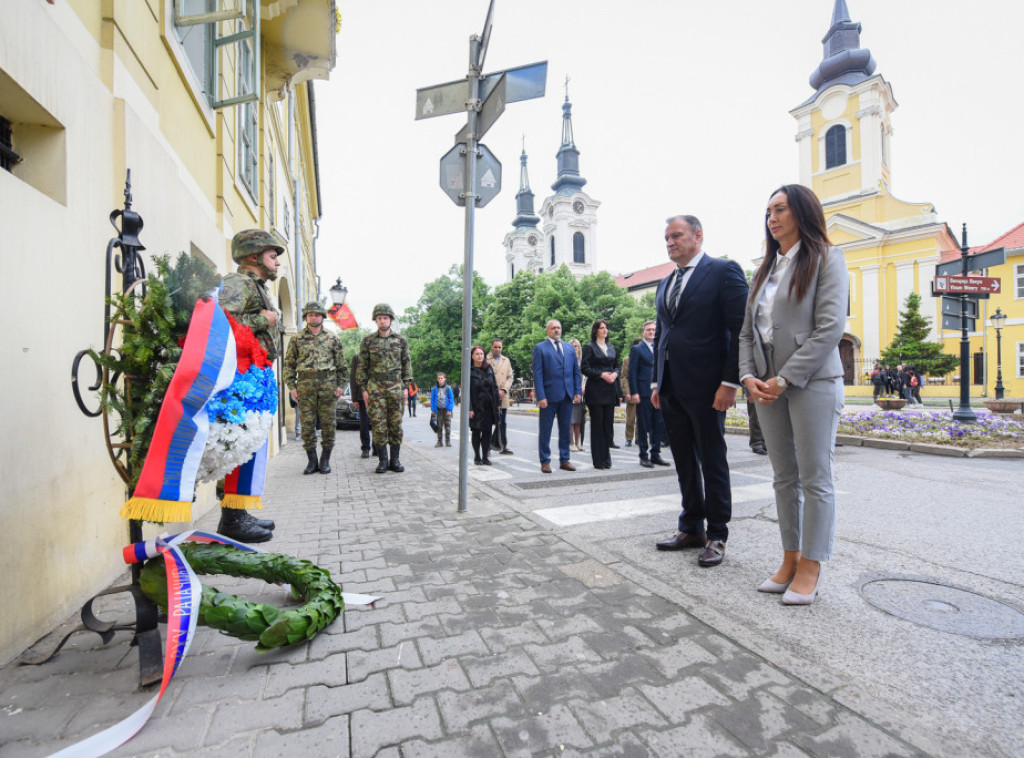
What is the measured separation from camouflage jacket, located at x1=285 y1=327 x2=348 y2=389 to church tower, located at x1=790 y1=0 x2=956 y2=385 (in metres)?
41.3

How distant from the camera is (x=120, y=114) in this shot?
11.5 feet

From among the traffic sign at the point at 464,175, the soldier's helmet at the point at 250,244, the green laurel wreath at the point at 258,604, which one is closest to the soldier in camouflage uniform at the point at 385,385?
the traffic sign at the point at 464,175

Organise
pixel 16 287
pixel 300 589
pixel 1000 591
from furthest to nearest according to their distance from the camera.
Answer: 1. pixel 1000 591
2. pixel 300 589
3. pixel 16 287

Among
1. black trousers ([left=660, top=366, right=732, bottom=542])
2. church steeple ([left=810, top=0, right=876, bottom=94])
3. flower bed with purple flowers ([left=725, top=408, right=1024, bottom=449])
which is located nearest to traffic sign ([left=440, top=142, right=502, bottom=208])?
black trousers ([left=660, top=366, right=732, bottom=542])

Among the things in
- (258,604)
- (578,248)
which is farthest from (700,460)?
(578,248)

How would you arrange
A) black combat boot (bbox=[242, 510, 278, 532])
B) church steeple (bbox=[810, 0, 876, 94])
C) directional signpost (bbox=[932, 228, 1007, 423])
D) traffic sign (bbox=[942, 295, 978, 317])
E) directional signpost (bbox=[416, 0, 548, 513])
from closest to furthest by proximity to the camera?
black combat boot (bbox=[242, 510, 278, 532])
directional signpost (bbox=[416, 0, 548, 513])
directional signpost (bbox=[932, 228, 1007, 423])
traffic sign (bbox=[942, 295, 978, 317])
church steeple (bbox=[810, 0, 876, 94])

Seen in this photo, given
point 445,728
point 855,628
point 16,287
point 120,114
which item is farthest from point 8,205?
point 855,628

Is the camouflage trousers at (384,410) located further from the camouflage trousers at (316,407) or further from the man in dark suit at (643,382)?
the man in dark suit at (643,382)

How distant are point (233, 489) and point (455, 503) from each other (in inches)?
98.2

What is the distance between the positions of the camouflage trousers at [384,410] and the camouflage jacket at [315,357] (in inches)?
21.1

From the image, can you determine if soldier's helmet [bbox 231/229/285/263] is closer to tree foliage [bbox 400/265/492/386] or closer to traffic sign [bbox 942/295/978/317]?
traffic sign [bbox 942/295/978/317]

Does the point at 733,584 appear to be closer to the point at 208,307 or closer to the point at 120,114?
the point at 208,307

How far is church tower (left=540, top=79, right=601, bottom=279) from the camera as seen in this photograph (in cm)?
8238

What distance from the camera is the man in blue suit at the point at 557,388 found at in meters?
7.53
